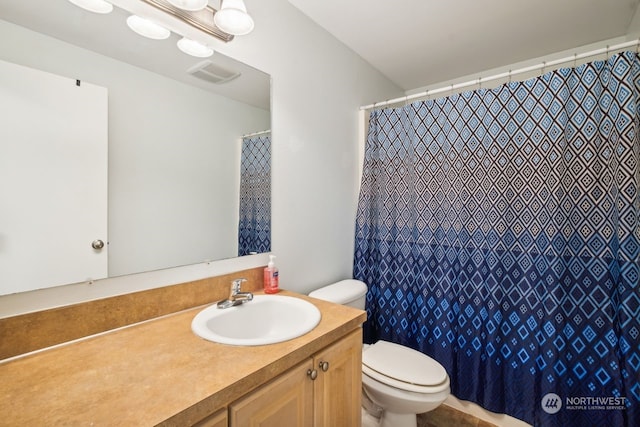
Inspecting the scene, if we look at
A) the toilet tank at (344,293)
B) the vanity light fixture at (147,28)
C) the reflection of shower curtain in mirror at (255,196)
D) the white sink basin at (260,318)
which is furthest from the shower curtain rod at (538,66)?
the white sink basin at (260,318)

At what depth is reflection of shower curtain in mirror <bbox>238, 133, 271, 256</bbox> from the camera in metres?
1.39

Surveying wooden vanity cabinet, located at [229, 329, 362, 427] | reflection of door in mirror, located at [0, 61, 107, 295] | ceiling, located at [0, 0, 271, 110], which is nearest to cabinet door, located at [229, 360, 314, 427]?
wooden vanity cabinet, located at [229, 329, 362, 427]

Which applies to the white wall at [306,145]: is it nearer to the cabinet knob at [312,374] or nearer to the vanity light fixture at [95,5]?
the vanity light fixture at [95,5]

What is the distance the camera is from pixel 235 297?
1193 millimetres

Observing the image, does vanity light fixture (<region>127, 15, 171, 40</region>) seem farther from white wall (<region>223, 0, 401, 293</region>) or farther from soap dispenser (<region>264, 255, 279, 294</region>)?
soap dispenser (<region>264, 255, 279, 294</region>)

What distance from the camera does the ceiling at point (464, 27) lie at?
1.61 metres

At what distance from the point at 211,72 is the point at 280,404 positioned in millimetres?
1282

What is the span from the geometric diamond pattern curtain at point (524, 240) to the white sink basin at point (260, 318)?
98 cm

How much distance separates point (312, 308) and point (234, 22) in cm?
117

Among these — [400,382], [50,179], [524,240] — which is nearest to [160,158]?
[50,179]

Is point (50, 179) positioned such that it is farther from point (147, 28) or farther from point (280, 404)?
point (280, 404)

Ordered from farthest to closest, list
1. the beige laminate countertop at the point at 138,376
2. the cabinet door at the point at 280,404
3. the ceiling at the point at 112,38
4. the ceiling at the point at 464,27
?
the ceiling at the point at 464,27, the ceiling at the point at 112,38, the cabinet door at the point at 280,404, the beige laminate countertop at the point at 138,376

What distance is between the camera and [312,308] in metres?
1.16

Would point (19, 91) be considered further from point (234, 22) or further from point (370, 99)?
point (370, 99)
